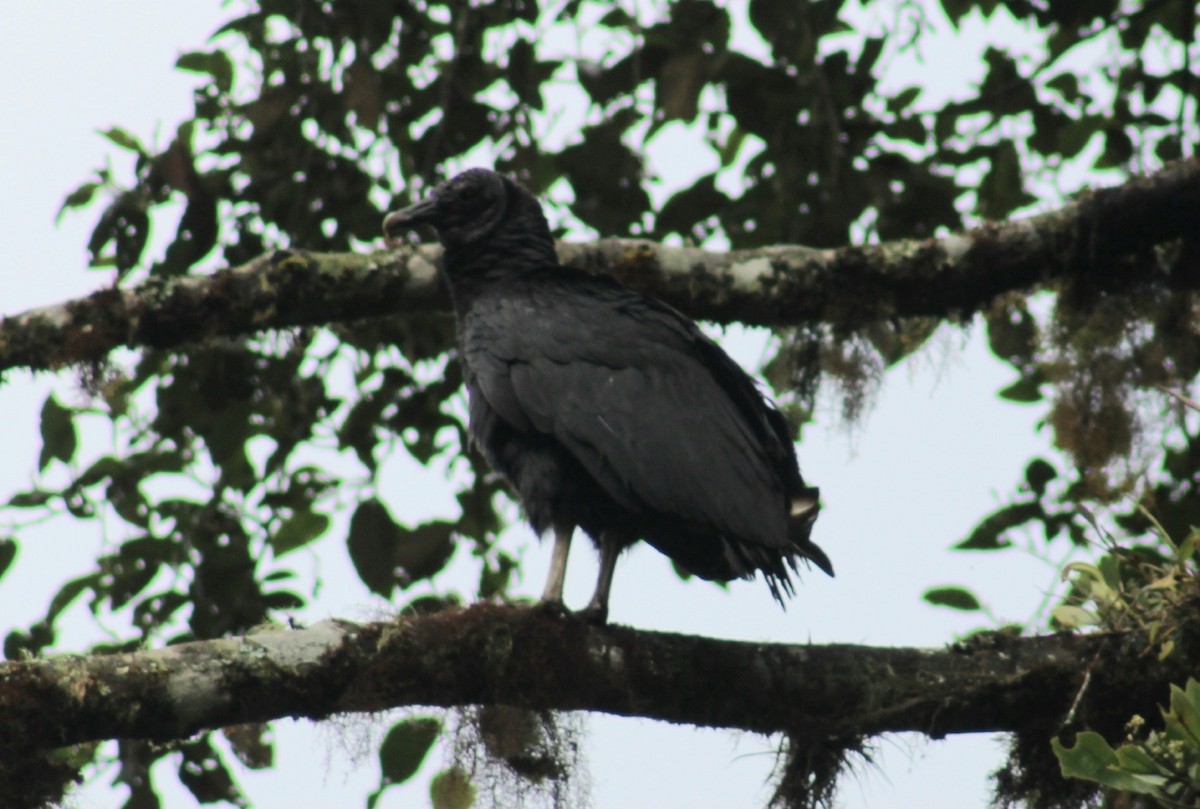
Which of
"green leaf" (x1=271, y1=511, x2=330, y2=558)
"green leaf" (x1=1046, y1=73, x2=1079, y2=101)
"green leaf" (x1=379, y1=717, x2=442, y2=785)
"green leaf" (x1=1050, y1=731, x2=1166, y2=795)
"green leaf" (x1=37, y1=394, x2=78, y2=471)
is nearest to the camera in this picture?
"green leaf" (x1=1050, y1=731, x2=1166, y2=795)

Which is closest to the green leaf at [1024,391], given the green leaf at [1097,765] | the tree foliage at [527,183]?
the tree foliage at [527,183]

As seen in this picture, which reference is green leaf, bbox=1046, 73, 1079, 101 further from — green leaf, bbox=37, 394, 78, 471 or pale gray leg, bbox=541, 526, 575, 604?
green leaf, bbox=37, 394, 78, 471

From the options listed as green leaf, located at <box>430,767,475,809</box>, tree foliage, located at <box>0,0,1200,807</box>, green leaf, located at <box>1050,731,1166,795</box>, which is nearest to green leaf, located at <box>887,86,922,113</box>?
tree foliage, located at <box>0,0,1200,807</box>

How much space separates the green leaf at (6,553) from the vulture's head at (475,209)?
149cm

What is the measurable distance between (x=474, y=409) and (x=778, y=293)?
0.91 m

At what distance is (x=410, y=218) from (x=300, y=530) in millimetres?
1204

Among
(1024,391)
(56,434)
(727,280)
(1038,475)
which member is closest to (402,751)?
(727,280)

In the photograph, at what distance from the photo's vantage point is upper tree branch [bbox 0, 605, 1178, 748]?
8.91 ft

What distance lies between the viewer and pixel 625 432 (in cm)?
344

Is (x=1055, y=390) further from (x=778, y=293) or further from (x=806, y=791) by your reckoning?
(x=806, y=791)

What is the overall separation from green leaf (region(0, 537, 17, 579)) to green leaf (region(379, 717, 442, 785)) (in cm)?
147

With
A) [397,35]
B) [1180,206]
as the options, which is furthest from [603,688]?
[397,35]

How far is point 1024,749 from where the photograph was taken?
311 cm

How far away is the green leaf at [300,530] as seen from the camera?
4.94m
